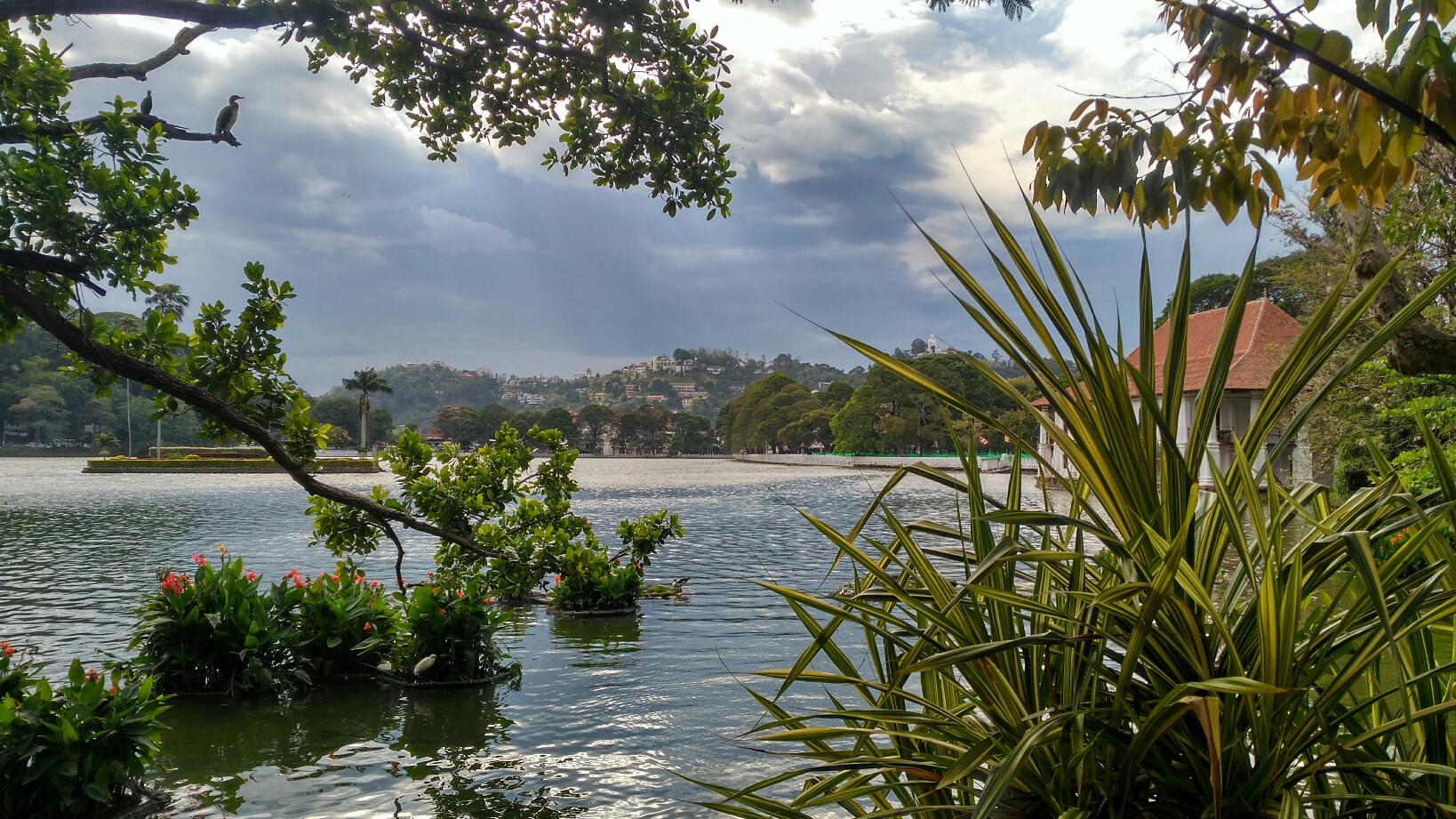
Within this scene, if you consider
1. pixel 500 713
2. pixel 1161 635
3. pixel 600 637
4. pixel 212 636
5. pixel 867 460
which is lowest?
pixel 867 460

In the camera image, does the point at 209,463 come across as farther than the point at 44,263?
Yes

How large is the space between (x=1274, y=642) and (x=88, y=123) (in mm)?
5153

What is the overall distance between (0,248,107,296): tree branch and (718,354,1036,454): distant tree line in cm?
3908

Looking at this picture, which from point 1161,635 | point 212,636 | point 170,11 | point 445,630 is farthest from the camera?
point 445,630

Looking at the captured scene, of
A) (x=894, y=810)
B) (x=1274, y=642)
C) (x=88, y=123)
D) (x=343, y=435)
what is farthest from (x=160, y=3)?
(x=343, y=435)

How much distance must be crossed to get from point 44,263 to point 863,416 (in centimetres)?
8148

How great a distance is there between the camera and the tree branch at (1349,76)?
1.75 metres

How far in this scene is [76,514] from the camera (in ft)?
95.5

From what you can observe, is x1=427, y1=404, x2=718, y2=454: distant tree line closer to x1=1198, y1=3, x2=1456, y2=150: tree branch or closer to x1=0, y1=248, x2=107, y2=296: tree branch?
x1=0, y1=248, x2=107, y2=296: tree branch

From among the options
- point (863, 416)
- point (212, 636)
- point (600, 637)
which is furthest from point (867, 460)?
point (212, 636)

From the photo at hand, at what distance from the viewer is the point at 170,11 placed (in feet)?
12.5

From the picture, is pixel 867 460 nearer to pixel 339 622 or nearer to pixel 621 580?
pixel 621 580

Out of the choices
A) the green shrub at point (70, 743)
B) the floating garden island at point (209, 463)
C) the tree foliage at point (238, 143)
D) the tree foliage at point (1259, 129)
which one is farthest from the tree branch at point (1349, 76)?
the floating garden island at point (209, 463)

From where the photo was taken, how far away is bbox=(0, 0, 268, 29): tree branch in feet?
12.2
